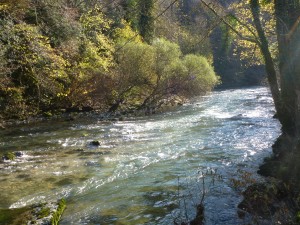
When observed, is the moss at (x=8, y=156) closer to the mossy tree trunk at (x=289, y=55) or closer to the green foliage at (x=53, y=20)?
the mossy tree trunk at (x=289, y=55)

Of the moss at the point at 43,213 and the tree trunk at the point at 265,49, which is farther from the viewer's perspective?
the tree trunk at the point at 265,49

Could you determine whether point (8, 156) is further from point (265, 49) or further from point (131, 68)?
point (131, 68)

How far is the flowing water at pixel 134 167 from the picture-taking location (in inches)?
297

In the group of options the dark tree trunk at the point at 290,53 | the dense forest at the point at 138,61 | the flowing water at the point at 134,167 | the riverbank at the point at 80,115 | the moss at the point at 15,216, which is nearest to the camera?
the moss at the point at 15,216

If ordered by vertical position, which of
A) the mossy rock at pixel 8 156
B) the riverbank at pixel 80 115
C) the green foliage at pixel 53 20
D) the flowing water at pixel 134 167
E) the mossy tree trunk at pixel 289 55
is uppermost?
the green foliage at pixel 53 20

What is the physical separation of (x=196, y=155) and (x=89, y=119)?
12.1 metres

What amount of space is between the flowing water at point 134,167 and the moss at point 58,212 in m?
0.14

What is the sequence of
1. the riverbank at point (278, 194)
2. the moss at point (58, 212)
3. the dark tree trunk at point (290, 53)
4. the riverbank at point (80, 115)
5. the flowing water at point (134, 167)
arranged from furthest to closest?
the riverbank at point (80, 115), the dark tree trunk at point (290, 53), the flowing water at point (134, 167), the moss at point (58, 212), the riverbank at point (278, 194)

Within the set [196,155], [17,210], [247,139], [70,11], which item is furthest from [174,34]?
[17,210]

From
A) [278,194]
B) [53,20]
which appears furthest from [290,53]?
[53,20]

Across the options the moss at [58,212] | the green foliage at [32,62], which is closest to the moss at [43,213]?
the moss at [58,212]

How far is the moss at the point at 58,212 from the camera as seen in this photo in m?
6.49

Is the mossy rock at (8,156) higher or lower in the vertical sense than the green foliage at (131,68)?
lower

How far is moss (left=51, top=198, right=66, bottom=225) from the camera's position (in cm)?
649
